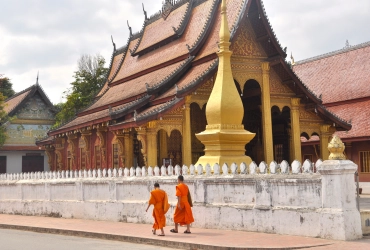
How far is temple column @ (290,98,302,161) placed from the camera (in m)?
18.8

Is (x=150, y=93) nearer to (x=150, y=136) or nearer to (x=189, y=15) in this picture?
(x=150, y=136)

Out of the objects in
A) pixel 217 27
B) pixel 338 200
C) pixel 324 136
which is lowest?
pixel 338 200

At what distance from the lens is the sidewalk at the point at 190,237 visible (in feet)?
28.1

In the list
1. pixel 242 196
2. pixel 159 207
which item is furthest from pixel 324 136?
pixel 159 207

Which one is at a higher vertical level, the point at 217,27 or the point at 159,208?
the point at 217,27

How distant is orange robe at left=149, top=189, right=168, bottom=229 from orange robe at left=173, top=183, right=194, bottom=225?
299 mm

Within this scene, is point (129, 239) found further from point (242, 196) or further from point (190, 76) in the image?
point (190, 76)

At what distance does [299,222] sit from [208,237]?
1.78m

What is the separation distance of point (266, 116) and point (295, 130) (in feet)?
5.15

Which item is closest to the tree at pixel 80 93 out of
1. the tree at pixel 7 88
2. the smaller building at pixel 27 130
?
the smaller building at pixel 27 130

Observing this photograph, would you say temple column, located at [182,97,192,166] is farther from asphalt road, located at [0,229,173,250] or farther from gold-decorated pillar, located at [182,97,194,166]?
asphalt road, located at [0,229,173,250]

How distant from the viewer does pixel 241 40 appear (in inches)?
709

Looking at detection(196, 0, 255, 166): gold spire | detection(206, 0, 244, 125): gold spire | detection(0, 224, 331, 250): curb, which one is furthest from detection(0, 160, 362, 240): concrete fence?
detection(206, 0, 244, 125): gold spire

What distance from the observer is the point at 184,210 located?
Answer: 10.7 metres
